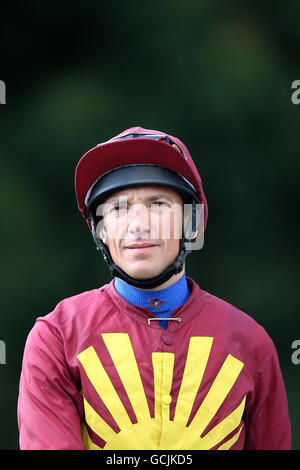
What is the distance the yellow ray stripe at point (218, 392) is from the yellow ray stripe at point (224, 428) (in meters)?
0.03

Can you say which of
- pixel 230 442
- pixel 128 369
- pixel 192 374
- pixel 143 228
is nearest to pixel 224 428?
pixel 230 442

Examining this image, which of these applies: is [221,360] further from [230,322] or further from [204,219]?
[204,219]

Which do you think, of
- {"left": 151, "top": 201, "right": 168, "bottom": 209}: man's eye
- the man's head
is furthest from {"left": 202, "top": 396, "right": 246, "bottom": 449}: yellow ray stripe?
{"left": 151, "top": 201, "right": 168, "bottom": 209}: man's eye

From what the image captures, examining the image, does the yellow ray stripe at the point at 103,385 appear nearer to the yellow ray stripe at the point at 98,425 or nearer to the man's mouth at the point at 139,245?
the yellow ray stripe at the point at 98,425

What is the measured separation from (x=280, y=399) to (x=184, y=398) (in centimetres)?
31

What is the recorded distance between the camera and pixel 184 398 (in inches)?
71.1

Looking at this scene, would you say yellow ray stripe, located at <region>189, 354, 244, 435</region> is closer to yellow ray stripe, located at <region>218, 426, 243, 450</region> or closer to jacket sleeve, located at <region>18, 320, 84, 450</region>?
A: yellow ray stripe, located at <region>218, 426, 243, 450</region>

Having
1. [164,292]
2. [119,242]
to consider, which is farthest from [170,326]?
[119,242]

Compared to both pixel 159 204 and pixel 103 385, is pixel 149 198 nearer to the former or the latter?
pixel 159 204

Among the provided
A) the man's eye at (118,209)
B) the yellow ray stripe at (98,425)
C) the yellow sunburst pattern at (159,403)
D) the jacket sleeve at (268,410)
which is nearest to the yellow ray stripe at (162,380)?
the yellow sunburst pattern at (159,403)

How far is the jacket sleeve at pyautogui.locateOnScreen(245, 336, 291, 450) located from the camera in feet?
6.30

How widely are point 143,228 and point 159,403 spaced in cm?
44

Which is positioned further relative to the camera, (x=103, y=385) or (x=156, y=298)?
(x=156, y=298)

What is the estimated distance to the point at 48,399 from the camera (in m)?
1.77
